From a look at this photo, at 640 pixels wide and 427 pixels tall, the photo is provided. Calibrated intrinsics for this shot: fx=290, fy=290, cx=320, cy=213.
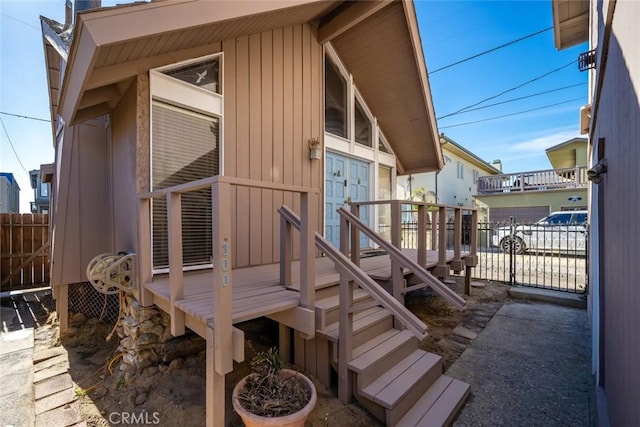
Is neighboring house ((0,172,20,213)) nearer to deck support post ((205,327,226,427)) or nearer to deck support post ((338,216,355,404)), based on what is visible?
deck support post ((205,327,226,427))

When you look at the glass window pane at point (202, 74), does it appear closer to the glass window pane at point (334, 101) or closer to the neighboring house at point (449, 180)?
the glass window pane at point (334, 101)

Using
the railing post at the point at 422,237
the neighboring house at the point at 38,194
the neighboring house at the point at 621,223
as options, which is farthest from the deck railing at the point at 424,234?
the neighboring house at the point at 38,194

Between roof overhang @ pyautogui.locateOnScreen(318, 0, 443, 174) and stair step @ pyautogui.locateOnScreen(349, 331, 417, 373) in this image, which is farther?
roof overhang @ pyautogui.locateOnScreen(318, 0, 443, 174)

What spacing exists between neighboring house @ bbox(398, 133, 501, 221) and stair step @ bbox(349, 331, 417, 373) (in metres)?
10.00

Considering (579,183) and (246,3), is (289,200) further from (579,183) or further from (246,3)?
(579,183)

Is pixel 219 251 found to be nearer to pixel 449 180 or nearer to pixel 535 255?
pixel 535 255

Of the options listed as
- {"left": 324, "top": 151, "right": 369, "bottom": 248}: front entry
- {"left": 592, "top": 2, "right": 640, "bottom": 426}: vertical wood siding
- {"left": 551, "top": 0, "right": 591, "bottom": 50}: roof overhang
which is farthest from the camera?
{"left": 324, "top": 151, "right": 369, "bottom": 248}: front entry

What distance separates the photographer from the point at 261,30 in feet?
13.0

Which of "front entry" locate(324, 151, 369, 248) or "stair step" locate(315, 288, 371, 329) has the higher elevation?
"front entry" locate(324, 151, 369, 248)

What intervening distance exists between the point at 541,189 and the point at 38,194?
74.8 ft

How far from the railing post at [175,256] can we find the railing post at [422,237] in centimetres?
281

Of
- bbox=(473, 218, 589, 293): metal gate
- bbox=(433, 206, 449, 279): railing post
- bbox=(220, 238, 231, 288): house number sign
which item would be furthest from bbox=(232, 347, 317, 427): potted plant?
bbox=(473, 218, 589, 293): metal gate

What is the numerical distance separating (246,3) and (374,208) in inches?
166

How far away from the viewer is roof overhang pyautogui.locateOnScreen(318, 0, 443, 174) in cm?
469
